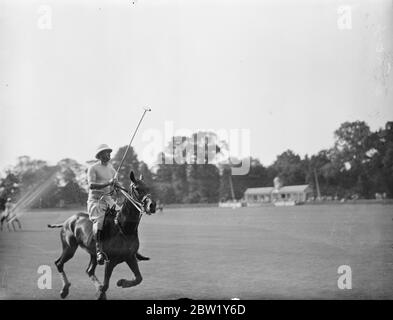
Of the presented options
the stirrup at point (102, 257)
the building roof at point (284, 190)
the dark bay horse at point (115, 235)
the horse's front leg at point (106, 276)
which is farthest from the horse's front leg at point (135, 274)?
the building roof at point (284, 190)

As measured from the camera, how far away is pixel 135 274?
20.7 feet

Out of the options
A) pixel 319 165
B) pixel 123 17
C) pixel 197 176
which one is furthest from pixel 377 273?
pixel 123 17

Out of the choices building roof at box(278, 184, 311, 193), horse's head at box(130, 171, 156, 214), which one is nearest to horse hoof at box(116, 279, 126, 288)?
horse's head at box(130, 171, 156, 214)

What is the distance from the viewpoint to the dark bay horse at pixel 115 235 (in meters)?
5.95

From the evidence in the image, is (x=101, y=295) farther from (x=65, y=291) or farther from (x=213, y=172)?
(x=213, y=172)

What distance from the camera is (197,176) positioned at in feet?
25.7

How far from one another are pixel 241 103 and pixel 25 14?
3.64 m

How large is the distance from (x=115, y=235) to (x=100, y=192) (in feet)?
2.15

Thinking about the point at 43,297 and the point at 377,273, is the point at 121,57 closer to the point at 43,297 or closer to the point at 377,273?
the point at 43,297

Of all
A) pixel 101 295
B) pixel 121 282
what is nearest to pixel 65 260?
pixel 101 295

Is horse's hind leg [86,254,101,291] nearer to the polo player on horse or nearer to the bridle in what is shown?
the polo player on horse

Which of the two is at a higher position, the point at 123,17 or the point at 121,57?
the point at 123,17

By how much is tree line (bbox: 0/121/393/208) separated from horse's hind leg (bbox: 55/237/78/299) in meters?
0.71

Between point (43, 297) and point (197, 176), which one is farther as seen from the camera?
point (197, 176)
